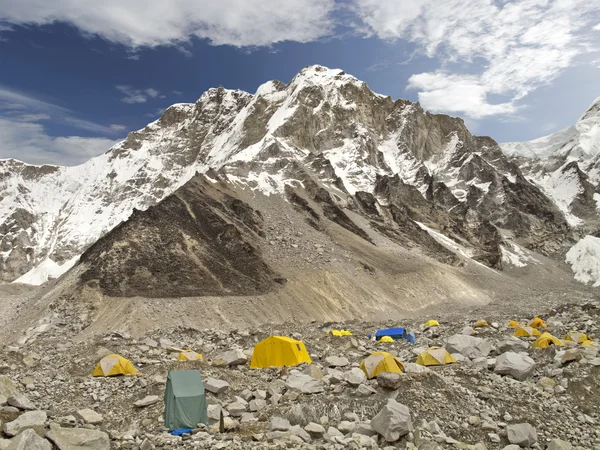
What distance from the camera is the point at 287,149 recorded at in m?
112

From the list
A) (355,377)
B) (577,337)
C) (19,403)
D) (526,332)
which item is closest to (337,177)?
(526,332)

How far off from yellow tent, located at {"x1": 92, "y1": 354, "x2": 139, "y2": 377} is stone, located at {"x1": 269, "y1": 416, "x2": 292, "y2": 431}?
10.6 metres

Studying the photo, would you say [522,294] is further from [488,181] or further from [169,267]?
[488,181]

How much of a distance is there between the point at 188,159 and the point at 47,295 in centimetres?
14467

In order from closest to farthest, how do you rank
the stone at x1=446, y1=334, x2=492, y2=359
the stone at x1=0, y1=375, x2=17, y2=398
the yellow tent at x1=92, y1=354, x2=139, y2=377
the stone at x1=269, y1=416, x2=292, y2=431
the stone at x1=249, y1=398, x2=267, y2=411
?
the stone at x1=269, y1=416, x2=292, y2=431, the stone at x1=0, y1=375, x2=17, y2=398, the stone at x1=249, y1=398, x2=267, y2=411, the yellow tent at x1=92, y1=354, x2=139, y2=377, the stone at x1=446, y1=334, x2=492, y2=359

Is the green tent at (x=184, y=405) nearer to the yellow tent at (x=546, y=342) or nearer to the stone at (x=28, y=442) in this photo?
the stone at (x=28, y=442)

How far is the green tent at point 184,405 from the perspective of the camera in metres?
14.7

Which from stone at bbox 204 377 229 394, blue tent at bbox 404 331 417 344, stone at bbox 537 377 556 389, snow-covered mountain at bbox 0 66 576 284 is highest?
snow-covered mountain at bbox 0 66 576 284

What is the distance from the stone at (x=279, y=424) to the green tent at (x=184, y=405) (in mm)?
2578

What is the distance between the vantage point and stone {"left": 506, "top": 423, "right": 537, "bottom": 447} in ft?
42.3

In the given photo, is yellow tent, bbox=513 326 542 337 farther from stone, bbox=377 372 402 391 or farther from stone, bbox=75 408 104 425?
stone, bbox=75 408 104 425

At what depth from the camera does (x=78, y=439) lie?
37.6 ft

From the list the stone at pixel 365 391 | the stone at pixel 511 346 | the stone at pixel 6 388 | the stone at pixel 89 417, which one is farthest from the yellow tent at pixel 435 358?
the stone at pixel 6 388

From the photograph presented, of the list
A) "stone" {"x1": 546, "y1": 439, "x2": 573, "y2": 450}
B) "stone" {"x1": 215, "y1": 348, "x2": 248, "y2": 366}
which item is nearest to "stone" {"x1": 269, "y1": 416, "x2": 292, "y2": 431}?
"stone" {"x1": 546, "y1": 439, "x2": 573, "y2": 450}
